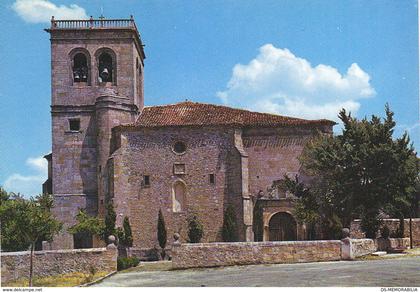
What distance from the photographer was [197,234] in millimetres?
41031

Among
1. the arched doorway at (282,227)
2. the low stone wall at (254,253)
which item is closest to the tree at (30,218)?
the low stone wall at (254,253)

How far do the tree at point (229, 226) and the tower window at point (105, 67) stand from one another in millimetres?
12211

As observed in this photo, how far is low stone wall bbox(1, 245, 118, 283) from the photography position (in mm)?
25453

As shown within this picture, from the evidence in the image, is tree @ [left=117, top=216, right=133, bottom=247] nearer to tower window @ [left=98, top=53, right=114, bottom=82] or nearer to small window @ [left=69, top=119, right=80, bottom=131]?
small window @ [left=69, top=119, right=80, bottom=131]

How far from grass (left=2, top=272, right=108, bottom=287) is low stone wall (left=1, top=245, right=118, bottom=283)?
32 cm

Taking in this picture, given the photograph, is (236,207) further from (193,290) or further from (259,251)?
(193,290)

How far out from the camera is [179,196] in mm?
42406

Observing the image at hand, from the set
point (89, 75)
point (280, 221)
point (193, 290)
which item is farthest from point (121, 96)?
point (193, 290)

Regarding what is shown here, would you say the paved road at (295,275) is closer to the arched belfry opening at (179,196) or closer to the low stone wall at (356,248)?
the low stone wall at (356,248)

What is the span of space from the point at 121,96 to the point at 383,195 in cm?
1865

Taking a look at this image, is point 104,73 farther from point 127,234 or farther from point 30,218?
point 30,218

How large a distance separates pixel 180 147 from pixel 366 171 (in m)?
13.5

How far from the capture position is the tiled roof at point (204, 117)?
42562 mm

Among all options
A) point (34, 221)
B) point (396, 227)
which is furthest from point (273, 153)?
point (34, 221)
